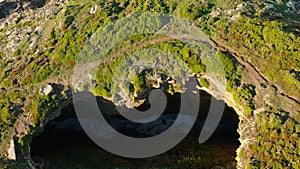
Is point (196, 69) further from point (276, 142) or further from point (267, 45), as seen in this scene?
A: point (276, 142)

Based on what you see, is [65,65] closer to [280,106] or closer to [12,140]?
[12,140]

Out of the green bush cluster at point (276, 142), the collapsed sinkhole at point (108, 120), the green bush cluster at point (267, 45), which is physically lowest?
the green bush cluster at point (276, 142)

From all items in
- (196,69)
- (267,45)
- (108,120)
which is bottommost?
(108,120)

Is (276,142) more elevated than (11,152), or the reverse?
(11,152)

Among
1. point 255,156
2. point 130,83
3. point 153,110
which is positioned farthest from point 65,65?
point 255,156

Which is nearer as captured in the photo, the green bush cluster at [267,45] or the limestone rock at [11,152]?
the limestone rock at [11,152]

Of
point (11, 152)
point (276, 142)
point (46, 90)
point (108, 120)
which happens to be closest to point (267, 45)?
point (276, 142)

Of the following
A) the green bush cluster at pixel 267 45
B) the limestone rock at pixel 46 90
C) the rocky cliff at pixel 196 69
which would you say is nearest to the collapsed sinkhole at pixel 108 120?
the limestone rock at pixel 46 90

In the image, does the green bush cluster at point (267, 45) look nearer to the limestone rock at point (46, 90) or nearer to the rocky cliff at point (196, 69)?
the rocky cliff at point (196, 69)
